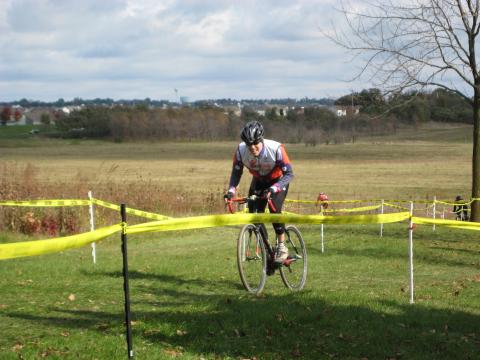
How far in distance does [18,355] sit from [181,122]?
10462 cm

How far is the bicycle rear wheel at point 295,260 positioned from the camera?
10.9 meters

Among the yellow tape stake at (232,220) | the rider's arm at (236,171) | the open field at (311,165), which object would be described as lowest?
the open field at (311,165)

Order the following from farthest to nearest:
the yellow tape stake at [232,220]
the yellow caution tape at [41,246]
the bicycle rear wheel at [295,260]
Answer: the bicycle rear wheel at [295,260] → the yellow tape stake at [232,220] → the yellow caution tape at [41,246]

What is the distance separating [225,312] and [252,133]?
240cm

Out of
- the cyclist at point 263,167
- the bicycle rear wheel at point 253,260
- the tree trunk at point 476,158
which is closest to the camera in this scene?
the cyclist at point 263,167

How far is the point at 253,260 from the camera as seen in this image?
1019cm

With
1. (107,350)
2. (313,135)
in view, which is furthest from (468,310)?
(313,135)

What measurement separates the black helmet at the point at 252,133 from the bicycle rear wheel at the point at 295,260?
1.87 metres

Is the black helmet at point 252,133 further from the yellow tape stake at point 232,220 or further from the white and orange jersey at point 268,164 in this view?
the yellow tape stake at point 232,220

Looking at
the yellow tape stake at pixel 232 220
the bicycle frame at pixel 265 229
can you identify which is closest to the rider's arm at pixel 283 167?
the bicycle frame at pixel 265 229

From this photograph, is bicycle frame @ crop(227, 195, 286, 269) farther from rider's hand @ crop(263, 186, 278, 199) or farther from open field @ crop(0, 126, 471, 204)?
open field @ crop(0, 126, 471, 204)

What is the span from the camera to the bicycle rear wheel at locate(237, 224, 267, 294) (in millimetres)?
9973

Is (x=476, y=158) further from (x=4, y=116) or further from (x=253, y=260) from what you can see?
(x=4, y=116)

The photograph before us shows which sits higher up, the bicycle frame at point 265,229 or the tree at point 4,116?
the tree at point 4,116
